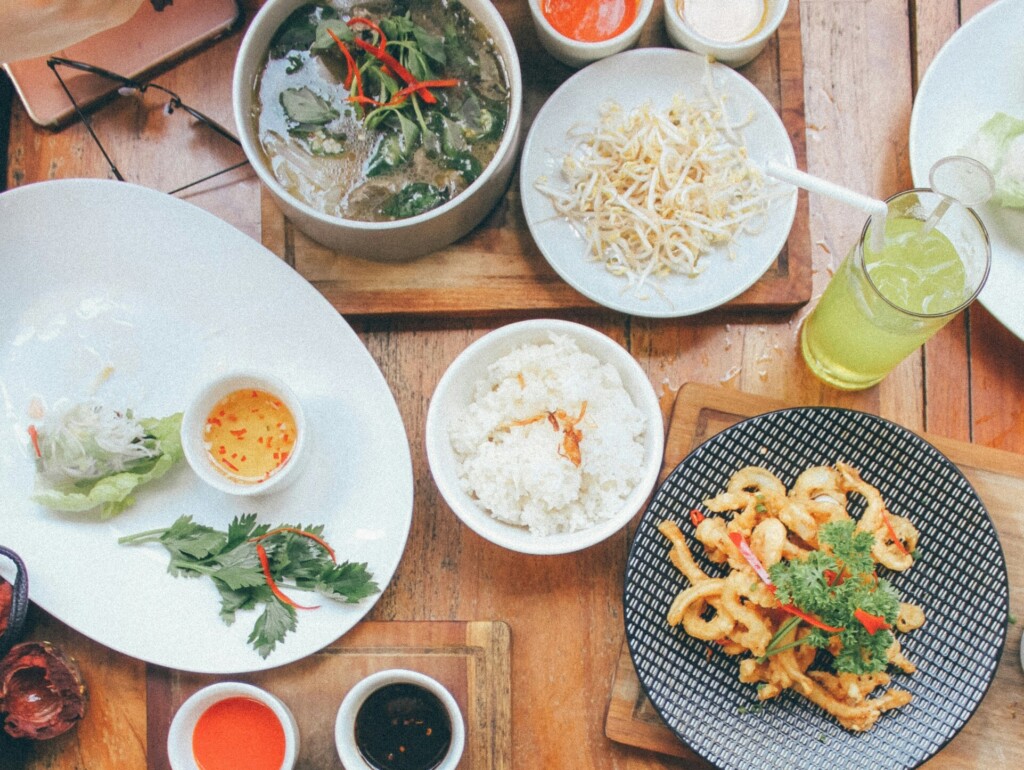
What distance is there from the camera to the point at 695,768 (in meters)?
1.74

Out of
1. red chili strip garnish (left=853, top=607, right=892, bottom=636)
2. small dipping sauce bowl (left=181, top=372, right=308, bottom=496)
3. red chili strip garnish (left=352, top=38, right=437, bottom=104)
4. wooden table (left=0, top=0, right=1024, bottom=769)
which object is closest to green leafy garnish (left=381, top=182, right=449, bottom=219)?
red chili strip garnish (left=352, top=38, right=437, bottom=104)

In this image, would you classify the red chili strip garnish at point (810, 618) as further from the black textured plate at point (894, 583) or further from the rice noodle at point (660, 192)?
the rice noodle at point (660, 192)

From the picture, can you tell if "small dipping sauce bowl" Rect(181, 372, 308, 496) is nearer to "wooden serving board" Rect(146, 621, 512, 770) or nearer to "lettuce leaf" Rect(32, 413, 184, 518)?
"lettuce leaf" Rect(32, 413, 184, 518)

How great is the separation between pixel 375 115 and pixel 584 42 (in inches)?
16.8

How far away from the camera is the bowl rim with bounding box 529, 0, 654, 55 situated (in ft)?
5.54

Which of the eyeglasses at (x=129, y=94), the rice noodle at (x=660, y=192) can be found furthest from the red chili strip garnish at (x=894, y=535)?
Answer: the eyeglasses at (x=129, y=94)

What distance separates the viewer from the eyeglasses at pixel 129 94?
178cm

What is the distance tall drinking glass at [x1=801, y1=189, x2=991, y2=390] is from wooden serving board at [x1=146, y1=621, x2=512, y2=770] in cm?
87

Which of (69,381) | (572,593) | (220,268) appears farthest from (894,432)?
(69,381)

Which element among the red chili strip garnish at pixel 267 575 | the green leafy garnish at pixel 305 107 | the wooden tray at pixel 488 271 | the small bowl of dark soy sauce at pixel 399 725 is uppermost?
the green leafy garnish at pixel 305 107

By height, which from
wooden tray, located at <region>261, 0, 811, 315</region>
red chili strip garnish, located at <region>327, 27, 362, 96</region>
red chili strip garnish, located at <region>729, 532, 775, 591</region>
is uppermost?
red chili strip garnish, located at <region>327, 27, 362, 96</region>

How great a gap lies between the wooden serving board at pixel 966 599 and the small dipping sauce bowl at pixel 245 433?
721 mm

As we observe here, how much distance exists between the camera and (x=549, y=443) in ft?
5.31

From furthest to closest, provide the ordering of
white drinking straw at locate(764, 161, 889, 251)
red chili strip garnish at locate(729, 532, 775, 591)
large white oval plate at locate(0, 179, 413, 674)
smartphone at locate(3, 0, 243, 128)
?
1. smartphone at locate(3, 0, 243, 128)
2. large white oval plate at locate(0, 179, 413, 674)
3. red chili strip garnish at locate(729, 532, 775, 591)
4. white drinking straw at locate(764, 161, 889, 251)
